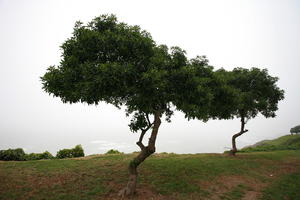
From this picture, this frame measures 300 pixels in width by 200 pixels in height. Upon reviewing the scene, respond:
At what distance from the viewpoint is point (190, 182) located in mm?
14500

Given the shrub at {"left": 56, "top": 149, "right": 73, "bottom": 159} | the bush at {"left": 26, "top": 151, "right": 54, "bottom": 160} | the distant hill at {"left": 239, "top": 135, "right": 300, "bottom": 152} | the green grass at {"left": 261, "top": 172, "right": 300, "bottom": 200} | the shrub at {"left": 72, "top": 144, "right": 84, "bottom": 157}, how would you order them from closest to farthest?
the green grass at {"left": 261, "top": 172, "right": 300, "bottom": 200}
the bush at {"left": 26, "top": 151, "right": 54, "bottom": 160}
the shrub at {"left": 56, "top": 149, "right": 73, "bottom": 159}
the shrub at {"left": 72, "top": 144, "right": 84, "bottom": 157}
the distant hill at {"left": 239, "top": 135, "right": 300, "bottom": 152}

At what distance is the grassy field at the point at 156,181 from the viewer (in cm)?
1213

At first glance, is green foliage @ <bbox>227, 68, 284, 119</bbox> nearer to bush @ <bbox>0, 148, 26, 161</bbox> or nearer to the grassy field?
the grassy field

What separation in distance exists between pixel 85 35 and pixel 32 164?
56.9 ft

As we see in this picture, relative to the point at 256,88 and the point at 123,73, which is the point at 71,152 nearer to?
the point at 123,73

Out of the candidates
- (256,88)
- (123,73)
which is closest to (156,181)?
(123,73)

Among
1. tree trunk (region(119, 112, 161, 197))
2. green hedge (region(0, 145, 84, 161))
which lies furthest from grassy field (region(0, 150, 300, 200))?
green hedge (region(0, 145, 84, 161))

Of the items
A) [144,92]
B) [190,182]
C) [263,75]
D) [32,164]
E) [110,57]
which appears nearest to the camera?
[144,92]

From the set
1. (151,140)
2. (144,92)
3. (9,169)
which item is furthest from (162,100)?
(9,169)

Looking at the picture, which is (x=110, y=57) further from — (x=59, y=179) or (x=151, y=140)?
(x=59, y=179)

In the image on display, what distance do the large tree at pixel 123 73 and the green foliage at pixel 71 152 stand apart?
16.9 metres

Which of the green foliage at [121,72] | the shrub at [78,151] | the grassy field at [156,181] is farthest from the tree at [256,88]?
the shrub at [78,151]

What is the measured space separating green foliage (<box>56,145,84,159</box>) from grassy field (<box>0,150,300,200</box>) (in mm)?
5642

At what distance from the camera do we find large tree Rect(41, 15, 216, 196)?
10336 millimetres
